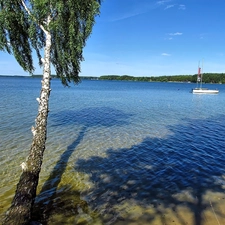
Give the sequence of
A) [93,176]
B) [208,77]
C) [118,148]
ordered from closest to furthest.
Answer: [93,176] < [118,148] < [208,77]

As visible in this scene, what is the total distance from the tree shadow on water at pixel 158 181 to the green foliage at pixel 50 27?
5687 millimetres

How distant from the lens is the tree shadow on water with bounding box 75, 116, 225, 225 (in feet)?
23.6

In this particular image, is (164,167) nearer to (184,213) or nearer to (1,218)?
(184,213)

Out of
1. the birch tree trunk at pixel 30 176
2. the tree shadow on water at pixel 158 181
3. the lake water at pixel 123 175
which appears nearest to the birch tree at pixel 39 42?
the birch tree trunk at pixel 30 176

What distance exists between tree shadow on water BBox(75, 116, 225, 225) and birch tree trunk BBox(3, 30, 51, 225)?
2187mm

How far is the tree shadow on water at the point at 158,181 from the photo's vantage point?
7.18m

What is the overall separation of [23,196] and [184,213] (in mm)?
5346

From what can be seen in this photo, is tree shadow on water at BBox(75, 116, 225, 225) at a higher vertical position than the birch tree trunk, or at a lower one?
lower

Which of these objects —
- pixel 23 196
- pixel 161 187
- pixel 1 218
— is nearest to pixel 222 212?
pixel 161 187

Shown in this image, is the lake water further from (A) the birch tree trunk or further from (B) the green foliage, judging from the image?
(B) the green foliage

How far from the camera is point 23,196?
6668 mm

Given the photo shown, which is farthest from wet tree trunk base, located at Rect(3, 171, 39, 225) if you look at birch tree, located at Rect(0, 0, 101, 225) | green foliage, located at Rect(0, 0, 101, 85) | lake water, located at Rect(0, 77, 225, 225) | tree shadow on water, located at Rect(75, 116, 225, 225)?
green foliage, located at Rect(0, 0, 101, 85)

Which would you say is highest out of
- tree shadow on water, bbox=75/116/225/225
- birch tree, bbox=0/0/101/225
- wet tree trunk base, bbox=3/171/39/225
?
birch tree, bbox=0/0/101/225

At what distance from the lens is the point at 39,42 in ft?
30.9
